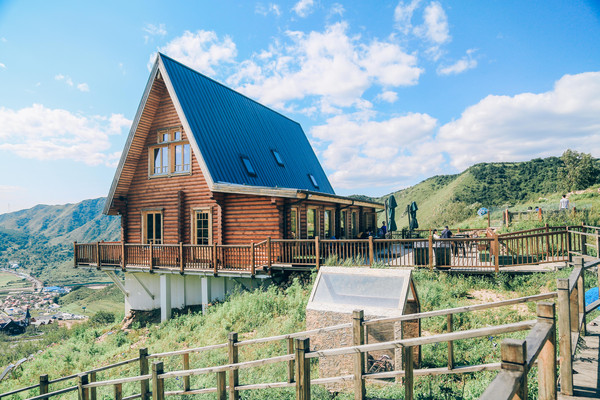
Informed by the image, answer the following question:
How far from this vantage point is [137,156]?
18.6m

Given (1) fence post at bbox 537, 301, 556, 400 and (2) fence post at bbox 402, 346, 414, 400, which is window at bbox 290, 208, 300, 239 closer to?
(2) fence post at bbox 402, 346, 414, 400

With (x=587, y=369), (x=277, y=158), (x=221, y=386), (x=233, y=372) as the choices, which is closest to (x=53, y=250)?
(x=277, y=158)

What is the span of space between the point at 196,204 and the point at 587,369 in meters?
15.6

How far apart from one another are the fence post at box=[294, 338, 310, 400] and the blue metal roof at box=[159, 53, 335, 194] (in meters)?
12.2

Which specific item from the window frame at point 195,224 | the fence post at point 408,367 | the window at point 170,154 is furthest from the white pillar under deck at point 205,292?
the fence post at point 408,367

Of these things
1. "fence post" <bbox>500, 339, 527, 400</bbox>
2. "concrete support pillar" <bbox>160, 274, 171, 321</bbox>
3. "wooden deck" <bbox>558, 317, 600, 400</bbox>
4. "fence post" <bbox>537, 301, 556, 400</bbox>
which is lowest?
"concrete support pillar" <bbox>160, 274, 171, 321</bbox>

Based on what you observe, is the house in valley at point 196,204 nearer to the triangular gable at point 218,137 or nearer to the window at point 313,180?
the triangular gable at point 218,137

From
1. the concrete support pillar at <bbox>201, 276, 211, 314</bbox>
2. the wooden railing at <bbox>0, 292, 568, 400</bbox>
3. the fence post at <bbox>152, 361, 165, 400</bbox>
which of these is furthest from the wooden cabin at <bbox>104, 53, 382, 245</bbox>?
the fence post at <bbox>152, 361, 165, 400</bbox>

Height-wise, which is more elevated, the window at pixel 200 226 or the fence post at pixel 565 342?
the window at pixel 200 226

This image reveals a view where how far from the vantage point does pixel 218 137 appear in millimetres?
17422

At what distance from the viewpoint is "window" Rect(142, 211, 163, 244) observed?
59.6 feet

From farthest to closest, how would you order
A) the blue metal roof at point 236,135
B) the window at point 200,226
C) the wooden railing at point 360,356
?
the window at point 200,226
the blue metal roof at point 236,135
the wooden railing at point 360,356

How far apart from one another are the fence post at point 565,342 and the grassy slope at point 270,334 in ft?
5.71

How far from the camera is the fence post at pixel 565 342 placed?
12.2 ft
